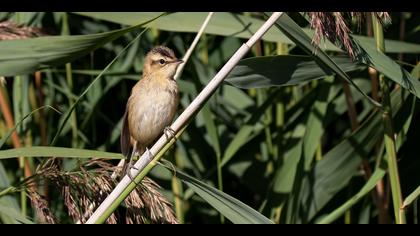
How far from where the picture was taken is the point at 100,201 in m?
2.29

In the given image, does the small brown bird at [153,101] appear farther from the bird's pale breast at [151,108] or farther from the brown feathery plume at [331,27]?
the brown feathery plume at [331,27]

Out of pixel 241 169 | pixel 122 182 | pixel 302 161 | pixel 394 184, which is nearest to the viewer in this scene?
pixel 122 182

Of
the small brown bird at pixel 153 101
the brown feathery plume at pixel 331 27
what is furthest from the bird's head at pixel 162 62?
the brown feathery plume at pixel 331 27

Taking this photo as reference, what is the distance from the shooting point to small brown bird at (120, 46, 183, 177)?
11.1ft

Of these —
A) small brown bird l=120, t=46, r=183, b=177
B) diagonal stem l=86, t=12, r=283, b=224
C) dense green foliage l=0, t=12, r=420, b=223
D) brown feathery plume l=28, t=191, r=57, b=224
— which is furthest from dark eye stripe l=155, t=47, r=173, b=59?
brown feathery plume l=28, t=191, r=57, b=224

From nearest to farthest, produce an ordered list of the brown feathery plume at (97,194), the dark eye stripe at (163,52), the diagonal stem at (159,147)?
the diagonal stem at (159,147)
the brown feathery plume at (97,194)
the dark eye stripe at (163,52)

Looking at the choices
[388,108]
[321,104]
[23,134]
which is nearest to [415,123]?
[321,104]

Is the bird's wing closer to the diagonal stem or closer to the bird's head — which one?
the bird's head

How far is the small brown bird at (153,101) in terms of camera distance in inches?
134

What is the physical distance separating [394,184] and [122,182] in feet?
3.54

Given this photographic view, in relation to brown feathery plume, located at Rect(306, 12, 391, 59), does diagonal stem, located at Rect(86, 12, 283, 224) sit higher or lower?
lower

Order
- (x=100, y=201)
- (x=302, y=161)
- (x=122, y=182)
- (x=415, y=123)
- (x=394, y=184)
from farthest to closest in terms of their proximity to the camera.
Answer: (x=415, y=123) → (x=302, y=161) → (x=394, y=184) → (x=100, y=201) → (x=122, y=182)

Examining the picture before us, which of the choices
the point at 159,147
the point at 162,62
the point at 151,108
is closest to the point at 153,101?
the point at 151,108
